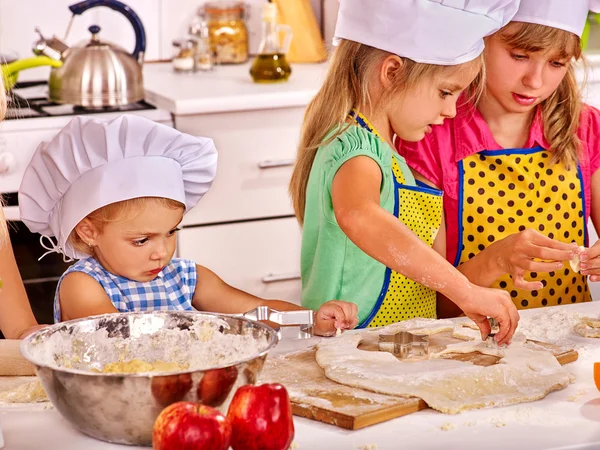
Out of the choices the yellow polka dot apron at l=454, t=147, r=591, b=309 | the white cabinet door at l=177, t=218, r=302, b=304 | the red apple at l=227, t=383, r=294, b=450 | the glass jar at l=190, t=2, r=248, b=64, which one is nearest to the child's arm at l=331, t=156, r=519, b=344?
the yellow polka dot apron at l=454, t=147, r=591, b=309

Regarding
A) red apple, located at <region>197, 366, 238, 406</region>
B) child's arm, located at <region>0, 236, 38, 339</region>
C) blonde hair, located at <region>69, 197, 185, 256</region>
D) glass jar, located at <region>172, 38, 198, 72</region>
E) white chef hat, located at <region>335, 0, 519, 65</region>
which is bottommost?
child's arm, located at <region>0, 236, 38, 339</region>

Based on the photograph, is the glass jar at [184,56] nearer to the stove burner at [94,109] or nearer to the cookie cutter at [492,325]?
the stove burner at [94,109]

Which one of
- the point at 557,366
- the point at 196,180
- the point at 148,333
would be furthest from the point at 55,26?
the point at 557,366

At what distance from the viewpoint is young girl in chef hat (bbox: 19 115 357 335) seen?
4.65ft

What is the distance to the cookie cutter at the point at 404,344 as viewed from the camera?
1294mm

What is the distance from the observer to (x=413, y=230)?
172 centimetres

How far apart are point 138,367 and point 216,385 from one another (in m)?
0.15

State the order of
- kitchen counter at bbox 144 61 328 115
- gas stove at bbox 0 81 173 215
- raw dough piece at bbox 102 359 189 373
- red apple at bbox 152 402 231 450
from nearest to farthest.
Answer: red apple at bbox 152 402 231 450, raw dough piece at bbox 102 359 189 373, gas stove at bbox 0 81 173 215, kitchen counter at bbox 144 61 328 115

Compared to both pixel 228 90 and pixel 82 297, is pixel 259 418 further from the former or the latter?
pixel 228 90

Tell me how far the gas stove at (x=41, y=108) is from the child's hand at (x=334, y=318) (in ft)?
4.23

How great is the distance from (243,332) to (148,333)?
129 mm

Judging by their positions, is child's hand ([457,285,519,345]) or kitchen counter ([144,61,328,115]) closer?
child's hand ([457,285,519,345])

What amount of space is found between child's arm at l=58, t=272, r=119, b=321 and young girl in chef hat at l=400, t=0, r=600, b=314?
0.67 meters

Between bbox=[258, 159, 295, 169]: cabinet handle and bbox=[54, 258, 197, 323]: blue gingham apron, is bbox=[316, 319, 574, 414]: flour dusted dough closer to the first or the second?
bbox=[54, 258, 197, 323]: blue gingham apron
